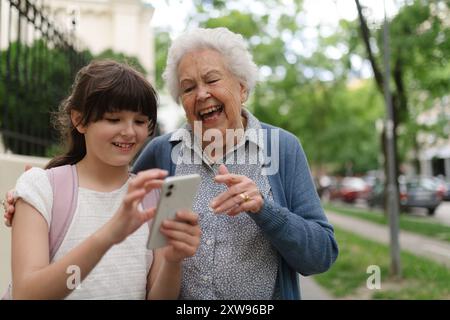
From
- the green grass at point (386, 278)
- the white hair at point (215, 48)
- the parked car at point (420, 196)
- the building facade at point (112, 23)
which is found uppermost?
the building facade at point (112, 23)

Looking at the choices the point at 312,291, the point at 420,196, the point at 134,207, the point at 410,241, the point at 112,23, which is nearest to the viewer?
the point at 134,207

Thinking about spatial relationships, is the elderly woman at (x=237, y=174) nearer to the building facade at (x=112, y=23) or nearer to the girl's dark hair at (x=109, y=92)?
the girl's dark hair at (x=109, y=92)

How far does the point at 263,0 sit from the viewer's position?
1279 centimetres

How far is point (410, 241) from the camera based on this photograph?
10609 mm

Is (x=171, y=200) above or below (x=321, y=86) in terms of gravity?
below

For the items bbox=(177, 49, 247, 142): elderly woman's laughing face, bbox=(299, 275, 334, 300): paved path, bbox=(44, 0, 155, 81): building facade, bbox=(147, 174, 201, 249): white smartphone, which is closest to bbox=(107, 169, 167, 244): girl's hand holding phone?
bbox=(147, 174, 201, 249): white smartphone

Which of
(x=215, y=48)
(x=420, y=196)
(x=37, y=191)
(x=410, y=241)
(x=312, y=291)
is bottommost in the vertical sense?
(x=312, y=291)

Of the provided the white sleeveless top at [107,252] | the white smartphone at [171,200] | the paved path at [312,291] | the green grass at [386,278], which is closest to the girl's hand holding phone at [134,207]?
the white smartphone at [171,200]

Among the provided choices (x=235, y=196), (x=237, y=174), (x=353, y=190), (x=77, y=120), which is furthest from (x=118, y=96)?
(x=353, y=190)

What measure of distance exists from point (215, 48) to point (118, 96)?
0.59 m

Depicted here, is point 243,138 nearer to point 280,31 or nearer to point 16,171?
point 16,171

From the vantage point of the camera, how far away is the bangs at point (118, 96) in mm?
1475

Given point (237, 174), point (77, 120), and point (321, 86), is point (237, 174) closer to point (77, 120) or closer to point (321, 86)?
point (77, 120)

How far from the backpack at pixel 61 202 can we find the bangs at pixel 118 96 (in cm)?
18
